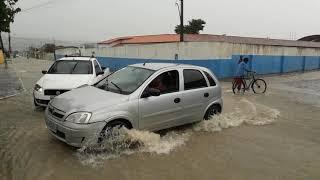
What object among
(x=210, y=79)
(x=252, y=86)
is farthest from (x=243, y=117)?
(x=252, y=86)

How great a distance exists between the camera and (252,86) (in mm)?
16703

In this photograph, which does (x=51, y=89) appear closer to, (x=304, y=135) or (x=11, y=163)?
(x=11, y=163)

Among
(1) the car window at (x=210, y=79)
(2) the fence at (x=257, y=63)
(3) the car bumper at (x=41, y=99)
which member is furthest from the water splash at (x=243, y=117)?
(2) the fence at (x=257, y=63)

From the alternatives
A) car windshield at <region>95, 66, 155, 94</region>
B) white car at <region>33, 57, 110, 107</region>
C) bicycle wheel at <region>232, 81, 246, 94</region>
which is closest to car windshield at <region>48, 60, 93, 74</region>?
white car at <region>33, 57, 110, 107</region>

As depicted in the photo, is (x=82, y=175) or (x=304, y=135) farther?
(x=304, y=135)

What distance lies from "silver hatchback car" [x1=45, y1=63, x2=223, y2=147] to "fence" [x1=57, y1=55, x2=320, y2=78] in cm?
1397

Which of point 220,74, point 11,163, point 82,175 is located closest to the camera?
point 82,175

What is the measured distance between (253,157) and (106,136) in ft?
8.90

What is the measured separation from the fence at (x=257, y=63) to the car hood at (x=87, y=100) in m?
16.0

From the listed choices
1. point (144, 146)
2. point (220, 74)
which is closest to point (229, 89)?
point (220, 74)

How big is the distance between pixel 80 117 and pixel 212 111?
365 centimetres

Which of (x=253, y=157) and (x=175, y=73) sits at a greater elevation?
(x=175, y=73)

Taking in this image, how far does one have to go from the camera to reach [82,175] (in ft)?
19.7

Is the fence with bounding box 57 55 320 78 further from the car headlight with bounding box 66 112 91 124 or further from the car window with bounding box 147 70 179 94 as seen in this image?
the car headlight with bounding box 66 112 91 124
